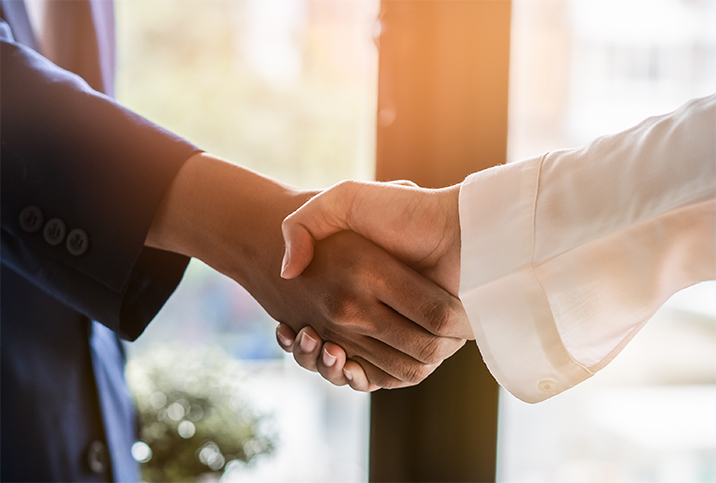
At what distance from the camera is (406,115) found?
2.87 feet

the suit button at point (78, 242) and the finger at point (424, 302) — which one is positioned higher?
the suit button at point (78, 242)

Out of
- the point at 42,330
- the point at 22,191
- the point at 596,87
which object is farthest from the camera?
the point at 596,87

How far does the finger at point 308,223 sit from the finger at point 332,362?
0.37 ft

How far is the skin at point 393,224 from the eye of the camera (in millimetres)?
555

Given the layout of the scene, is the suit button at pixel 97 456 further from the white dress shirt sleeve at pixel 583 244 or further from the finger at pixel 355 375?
the white dress shirt sleeve at pixel 583 244

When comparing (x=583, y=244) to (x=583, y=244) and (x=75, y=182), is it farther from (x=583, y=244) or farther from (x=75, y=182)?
(x=75, y=182)

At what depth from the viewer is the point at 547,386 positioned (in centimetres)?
50

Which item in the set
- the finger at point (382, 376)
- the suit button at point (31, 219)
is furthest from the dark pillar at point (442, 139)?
the suit button at point (31, 219)

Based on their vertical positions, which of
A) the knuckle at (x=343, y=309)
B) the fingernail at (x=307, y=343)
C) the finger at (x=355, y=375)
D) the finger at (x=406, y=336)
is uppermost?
the knuckle at (x=343, y=309)

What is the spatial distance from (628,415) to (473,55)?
3.64 ft

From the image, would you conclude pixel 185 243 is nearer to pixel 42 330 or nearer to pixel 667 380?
pixel 42 330

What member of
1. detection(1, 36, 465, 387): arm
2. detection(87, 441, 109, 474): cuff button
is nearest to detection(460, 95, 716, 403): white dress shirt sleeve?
detection(1, 36, 465, 387): arm

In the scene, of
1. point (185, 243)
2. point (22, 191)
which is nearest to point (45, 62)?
point (22, 191)

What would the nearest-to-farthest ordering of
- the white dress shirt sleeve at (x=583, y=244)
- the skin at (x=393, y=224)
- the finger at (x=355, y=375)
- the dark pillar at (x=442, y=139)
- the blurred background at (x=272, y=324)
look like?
the white dress shirt sleeve at (x=583, y=244) → the skin at (x=393, y=224) → the finger at (x=355, y=375) → the dark pillar at (x=442, y=139) → the blurred background at (x=272, y=324)
